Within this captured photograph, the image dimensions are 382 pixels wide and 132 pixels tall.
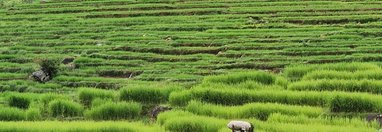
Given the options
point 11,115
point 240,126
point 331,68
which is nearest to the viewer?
point 240,126

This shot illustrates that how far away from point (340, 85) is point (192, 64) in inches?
382

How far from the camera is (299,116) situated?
1061cm

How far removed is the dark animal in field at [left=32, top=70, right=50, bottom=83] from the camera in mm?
20547

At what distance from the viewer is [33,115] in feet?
42.1

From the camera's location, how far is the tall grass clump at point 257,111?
11.0m

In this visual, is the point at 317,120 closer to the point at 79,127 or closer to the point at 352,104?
the point at 352,104

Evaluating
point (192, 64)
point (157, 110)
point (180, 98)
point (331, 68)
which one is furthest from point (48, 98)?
point (192, 64)

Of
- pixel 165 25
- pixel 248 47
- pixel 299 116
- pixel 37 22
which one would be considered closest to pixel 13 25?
pixel 37 22

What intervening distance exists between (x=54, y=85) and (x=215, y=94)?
28.1 ft

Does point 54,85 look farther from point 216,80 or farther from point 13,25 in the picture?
point 13,25

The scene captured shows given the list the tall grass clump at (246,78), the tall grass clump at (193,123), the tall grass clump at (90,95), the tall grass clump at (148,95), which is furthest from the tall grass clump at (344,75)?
the tall grass clump at (90,95)

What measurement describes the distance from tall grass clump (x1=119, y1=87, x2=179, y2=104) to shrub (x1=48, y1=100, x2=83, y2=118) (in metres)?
1.23

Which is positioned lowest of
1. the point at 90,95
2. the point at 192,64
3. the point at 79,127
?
the point at 79,127

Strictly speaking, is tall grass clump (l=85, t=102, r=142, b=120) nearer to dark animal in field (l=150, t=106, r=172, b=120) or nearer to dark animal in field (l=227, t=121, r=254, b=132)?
dark animal in field (l=150, t=106, r=172, b=120)
